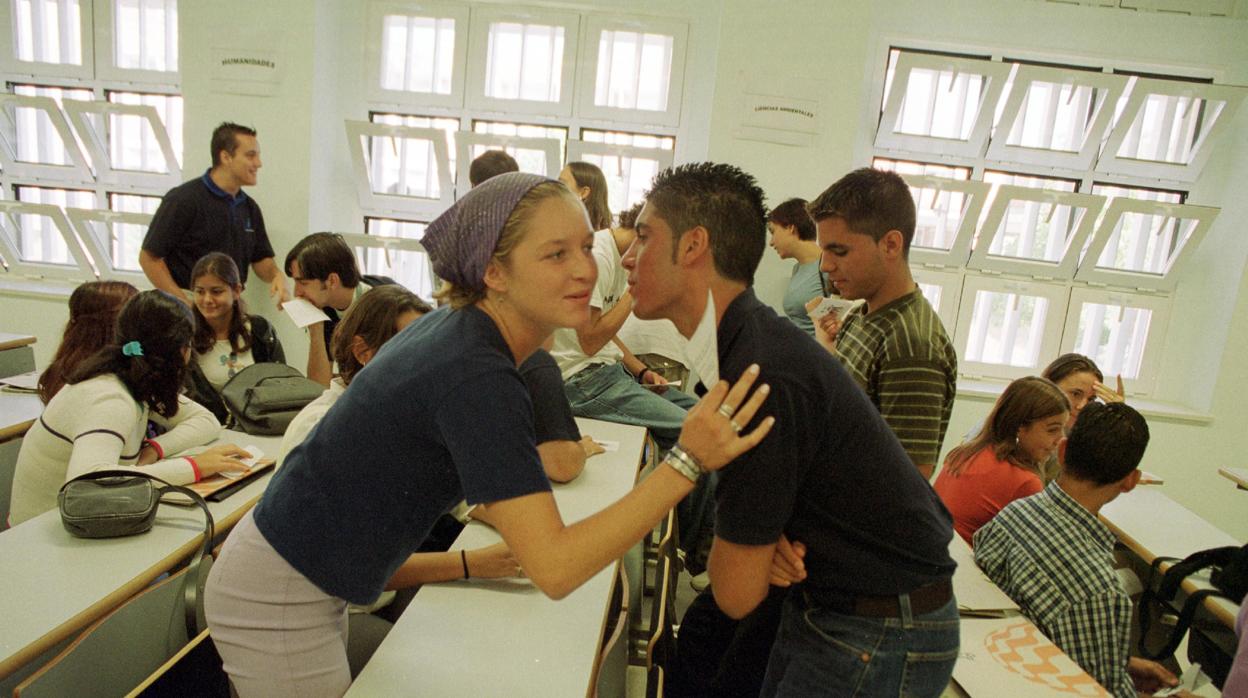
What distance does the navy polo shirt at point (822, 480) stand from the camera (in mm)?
980

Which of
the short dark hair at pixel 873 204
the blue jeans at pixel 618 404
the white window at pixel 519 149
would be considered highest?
the white window at pixel 519 149

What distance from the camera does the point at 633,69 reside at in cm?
404

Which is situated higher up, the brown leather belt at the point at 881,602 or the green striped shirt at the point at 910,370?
the green striped shirt at the point at 910,370

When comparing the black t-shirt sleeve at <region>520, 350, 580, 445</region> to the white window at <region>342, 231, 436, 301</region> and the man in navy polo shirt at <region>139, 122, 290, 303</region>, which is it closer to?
the man in navy polo shirt at <region>139, 122, 290, 303</region>

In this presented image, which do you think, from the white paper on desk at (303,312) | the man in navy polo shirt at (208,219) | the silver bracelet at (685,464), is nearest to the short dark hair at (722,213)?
the silver bracelet at (685,464)

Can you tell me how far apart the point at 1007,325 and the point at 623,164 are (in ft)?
7.87

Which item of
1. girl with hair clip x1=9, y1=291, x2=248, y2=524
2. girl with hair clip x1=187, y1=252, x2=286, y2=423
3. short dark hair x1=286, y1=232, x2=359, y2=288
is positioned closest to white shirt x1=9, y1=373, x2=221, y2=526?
girl with hair clip x1=9, y1=291, x2=248, y2=524

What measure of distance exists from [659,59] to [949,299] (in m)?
2.12

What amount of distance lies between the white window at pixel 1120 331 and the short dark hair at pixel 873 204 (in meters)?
3.12

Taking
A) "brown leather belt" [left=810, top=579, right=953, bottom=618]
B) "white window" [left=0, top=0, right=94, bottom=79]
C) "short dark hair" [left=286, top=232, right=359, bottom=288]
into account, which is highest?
"white window" [left=0, top=0, right=94, bottom=79]

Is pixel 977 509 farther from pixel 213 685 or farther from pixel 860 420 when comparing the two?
pixel 213 685

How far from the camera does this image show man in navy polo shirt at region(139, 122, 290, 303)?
3418mm

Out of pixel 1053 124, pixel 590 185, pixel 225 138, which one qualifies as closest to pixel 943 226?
pixel 1053 124

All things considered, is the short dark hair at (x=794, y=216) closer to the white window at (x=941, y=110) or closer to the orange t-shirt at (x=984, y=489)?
the white window at (x=941, y=110)
